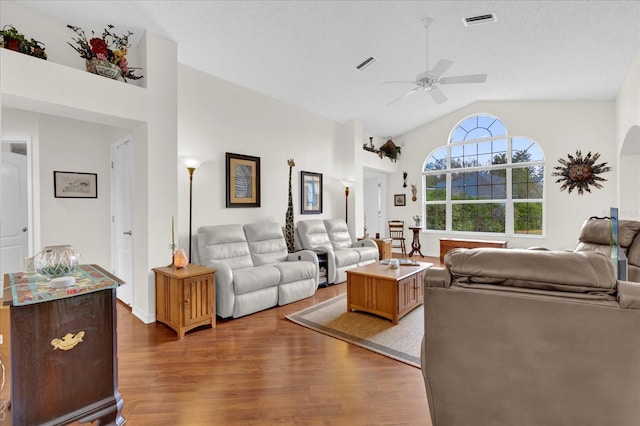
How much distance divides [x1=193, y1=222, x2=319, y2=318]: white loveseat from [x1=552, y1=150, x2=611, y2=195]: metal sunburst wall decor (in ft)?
16.5

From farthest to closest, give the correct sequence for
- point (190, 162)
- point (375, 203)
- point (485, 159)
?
1. point (375, 203)
2. point (485, 159)
3. point (190, 162)

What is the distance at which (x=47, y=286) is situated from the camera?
1574 mm

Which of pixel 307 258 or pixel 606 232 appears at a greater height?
pixel 606 232

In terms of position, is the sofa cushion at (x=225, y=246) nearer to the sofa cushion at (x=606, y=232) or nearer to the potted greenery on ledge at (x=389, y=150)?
the sofa cushion at (x=606, y=232)

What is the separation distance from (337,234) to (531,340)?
4.40 meters

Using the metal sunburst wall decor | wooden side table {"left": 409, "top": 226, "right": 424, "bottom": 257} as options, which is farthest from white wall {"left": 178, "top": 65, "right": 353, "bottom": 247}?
the metal sunburst wall decor

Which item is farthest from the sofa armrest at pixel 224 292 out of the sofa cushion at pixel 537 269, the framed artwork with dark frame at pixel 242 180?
the sofa cushion at pixel 537 269

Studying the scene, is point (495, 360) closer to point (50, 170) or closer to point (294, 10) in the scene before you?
point (294, 10)

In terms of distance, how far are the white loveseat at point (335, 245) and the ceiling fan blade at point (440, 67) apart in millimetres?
2652

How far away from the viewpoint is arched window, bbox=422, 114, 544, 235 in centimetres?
629

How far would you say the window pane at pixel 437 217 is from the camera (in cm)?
736

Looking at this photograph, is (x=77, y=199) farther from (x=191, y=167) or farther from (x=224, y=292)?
(x=224, y=292)

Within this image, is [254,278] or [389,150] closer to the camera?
[254,278]

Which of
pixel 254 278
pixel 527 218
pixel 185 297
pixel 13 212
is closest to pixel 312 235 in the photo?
pixel 254 278
